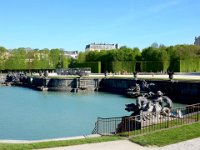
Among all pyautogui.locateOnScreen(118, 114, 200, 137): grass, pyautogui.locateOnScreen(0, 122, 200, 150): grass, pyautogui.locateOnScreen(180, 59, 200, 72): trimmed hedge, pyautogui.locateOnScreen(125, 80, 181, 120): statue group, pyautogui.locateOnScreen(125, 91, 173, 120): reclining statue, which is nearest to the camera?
pyautogui.locateOnScreen(0, 122, 200, 150): grass

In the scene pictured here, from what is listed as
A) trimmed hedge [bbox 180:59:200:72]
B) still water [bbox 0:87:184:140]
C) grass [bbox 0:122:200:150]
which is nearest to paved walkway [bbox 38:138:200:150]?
grass [bbox 0:122:200:150]

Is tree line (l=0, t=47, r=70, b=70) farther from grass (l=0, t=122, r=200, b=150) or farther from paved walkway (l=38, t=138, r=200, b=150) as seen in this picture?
paved walkway (l=38, t=138, r=200, b=150)

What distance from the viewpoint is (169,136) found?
13.5m

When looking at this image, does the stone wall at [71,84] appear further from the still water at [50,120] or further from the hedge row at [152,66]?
the hedge row at [152,66]

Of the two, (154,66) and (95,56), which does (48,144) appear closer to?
(154,66)

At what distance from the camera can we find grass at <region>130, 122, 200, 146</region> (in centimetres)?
1275

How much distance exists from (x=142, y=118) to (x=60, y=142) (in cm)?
444

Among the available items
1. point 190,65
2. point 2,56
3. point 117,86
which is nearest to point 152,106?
point 117,86

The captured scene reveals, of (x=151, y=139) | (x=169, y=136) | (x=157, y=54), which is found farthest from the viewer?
(x=157, y=54)

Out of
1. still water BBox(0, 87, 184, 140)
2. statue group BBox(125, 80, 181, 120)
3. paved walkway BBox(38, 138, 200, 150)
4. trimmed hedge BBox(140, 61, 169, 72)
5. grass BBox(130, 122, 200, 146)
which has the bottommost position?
still water BBox(0, 87, 184, 140)

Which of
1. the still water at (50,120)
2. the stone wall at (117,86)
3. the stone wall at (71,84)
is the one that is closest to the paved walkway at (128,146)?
the still water at (50,120)

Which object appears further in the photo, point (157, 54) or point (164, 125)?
point (157, 54)

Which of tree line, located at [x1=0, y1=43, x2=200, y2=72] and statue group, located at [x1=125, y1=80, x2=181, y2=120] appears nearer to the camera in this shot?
statue group, located at [x1=125, y1=80, x2=181, y2=120]

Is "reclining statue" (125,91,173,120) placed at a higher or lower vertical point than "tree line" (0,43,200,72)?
lower
